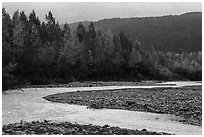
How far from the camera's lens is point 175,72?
12394 cm

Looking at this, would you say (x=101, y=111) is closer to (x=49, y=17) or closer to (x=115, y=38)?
(x=49, y=17)

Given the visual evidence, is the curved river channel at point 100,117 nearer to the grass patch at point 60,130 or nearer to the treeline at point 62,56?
the grass patch at point 60,130

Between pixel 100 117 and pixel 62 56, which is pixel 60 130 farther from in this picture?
pixel 62 56

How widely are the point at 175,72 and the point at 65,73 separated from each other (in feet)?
194

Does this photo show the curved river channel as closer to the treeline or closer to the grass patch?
the grass patch

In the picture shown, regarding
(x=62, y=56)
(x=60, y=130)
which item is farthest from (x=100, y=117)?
(x=62, y=56)

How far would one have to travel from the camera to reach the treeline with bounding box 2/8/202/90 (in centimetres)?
5872

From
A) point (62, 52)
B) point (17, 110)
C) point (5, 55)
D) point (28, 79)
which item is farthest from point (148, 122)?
point (62, 52)

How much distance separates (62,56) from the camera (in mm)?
75750

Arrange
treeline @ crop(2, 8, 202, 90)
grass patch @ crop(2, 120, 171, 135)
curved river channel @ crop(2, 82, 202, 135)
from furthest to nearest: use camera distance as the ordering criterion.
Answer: treeline @ crop(2, 8, 202, 90) < curved river channel @ crop(2, 82, 202, 135) < grass patch @ crop(2, 120, 171, 135)

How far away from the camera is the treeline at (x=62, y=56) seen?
5872 centimetres

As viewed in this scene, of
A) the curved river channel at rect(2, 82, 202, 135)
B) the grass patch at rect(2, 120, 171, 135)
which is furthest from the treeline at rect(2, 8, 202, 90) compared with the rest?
the grass patch at rect(2, 120, 171, 135)

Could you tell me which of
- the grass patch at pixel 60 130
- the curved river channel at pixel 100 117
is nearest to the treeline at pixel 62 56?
the curved river channel at pixel 100 117

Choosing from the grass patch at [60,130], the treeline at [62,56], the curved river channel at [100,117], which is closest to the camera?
the grass patch at [60,130]
